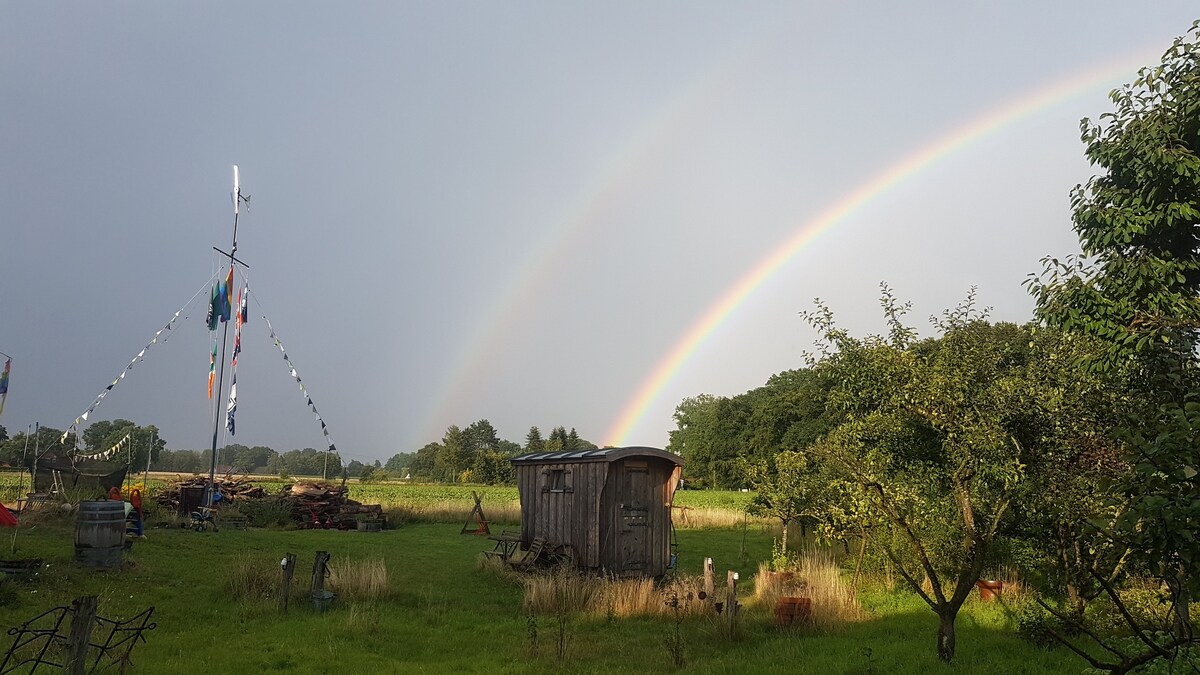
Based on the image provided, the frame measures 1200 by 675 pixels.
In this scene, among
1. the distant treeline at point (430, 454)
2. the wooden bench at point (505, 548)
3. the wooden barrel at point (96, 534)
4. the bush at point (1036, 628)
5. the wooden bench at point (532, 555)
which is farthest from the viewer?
the distant treeline at point (430, 454)

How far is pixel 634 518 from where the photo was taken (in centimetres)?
1825

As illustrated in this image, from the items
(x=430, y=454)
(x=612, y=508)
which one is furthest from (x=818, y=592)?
(x=430, y=454)

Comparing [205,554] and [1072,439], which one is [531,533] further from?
[1072,439]

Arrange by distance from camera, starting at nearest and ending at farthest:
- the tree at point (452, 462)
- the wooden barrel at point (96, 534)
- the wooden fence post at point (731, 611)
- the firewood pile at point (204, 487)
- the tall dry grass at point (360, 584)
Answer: the wooden fence post at point (731, 611) → the tall dry grass at point (360, 584) → the wooden barrel at point (96, 534) → the firewood pile at point (204, 487) → the tree at point (452, 462)

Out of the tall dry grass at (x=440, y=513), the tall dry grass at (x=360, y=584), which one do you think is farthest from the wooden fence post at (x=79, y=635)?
the tall dry grass at (x=440, y=513)

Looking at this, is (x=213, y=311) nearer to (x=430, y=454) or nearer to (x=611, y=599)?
(x=611, y=599)

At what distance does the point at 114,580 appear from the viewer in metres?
13.8

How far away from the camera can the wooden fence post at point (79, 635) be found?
7525mm

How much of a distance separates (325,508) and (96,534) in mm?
16751

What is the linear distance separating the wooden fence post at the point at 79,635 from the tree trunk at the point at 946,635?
9.71 metres

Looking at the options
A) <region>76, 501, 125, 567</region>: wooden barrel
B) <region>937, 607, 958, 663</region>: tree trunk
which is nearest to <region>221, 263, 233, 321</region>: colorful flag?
<region>76, 501, 125, 567</region>: wooden barrel

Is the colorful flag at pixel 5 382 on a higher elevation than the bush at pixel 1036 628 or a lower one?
higher

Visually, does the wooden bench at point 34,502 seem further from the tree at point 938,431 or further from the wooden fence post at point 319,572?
the tree at point 938,431

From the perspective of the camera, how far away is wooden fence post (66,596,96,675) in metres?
7.53
